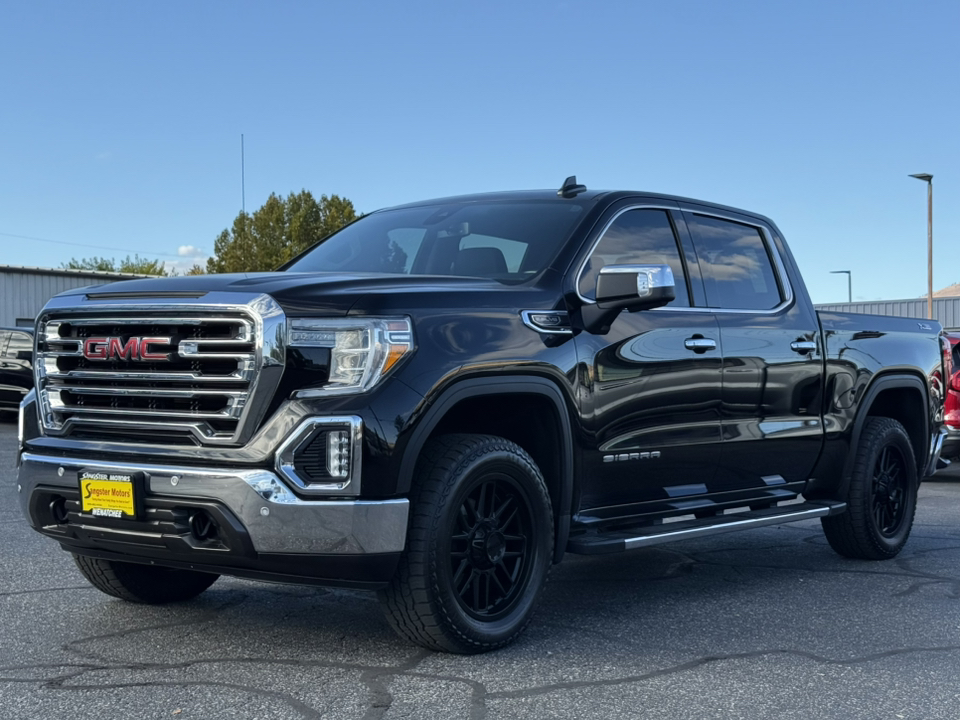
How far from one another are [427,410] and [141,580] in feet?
6.27

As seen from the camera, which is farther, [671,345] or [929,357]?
[929,357]

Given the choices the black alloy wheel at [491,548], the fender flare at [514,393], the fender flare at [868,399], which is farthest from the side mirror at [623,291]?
the fender flare at [868,399]

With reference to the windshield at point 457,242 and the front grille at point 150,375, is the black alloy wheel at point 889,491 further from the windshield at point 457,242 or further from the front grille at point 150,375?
the front grille at point 150,375

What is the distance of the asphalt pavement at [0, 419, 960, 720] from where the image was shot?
4.10 metres

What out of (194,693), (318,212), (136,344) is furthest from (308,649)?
(318,212)

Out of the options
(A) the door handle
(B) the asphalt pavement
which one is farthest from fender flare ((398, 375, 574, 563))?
(A) the door handle

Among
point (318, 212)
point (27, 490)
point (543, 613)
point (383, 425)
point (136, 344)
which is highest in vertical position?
point (318, 212)

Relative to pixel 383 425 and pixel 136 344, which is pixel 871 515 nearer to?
pixel 383 425

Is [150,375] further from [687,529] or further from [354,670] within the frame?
[687,529]

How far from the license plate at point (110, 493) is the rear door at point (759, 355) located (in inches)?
117

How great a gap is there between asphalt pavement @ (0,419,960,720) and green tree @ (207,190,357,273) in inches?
2464

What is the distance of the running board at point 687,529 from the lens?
523cm

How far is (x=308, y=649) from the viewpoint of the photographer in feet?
15.8

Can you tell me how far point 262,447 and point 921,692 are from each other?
253 centimetres
